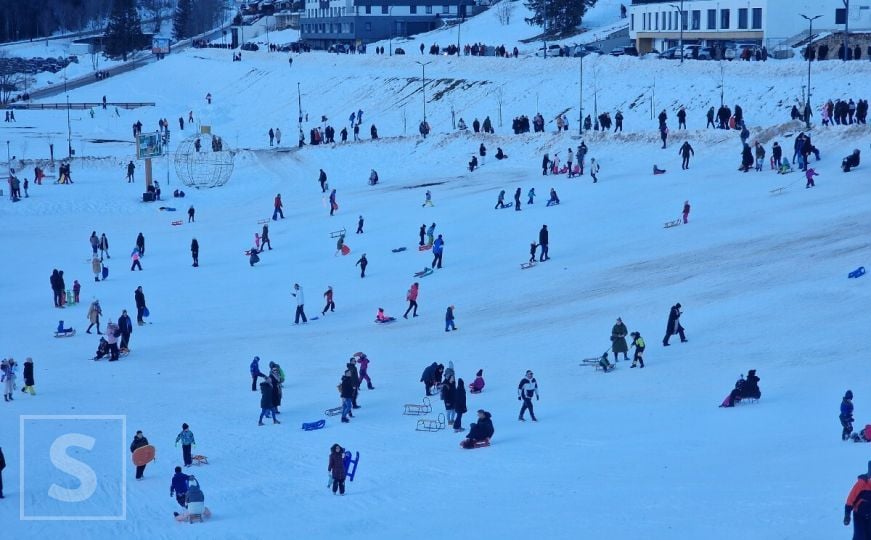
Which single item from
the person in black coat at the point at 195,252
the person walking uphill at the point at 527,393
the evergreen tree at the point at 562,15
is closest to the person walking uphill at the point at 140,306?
the person in black coat at the point at 195,252

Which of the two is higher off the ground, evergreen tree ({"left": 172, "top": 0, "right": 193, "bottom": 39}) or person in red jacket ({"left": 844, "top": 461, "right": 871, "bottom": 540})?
evergreen tree ({"left": 172, "top": 0, "right": 193, "bottom": 39})

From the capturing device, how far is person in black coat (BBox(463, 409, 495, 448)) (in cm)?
1781

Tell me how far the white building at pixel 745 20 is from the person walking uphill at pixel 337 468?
4567 cm

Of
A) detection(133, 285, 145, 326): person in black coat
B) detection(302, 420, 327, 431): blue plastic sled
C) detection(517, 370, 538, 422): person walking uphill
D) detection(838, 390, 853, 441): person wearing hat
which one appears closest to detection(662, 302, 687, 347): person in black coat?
detection(517, 370, 538, 422): person walking uphill

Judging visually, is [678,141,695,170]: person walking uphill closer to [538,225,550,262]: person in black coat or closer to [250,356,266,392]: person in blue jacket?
[538,225,550,262]: person in black coat

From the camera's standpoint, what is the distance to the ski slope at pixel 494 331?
15484mm

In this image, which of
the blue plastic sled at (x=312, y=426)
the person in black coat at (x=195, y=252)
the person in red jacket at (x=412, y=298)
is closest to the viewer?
the blue plastic sled at (x=312, y=426)

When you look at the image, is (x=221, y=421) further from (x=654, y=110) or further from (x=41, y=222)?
(x=654, y=110)

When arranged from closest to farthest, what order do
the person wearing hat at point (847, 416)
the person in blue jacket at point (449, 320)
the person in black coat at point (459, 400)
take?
the person wearing hat at point (847, 416) → the person in black coat at point (459, 400) → the person in blue jacket at point (449, 320)

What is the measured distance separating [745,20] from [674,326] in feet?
137

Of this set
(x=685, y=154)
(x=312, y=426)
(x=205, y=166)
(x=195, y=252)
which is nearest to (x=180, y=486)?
(x=312, y=426)

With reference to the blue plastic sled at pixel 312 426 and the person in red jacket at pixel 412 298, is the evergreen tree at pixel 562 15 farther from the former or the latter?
the blue plastic sled at pixel 312 426

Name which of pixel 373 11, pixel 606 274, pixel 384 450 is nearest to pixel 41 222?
pixel 606 274

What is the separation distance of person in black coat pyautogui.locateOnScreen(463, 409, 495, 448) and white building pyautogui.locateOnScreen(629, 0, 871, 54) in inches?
1705
